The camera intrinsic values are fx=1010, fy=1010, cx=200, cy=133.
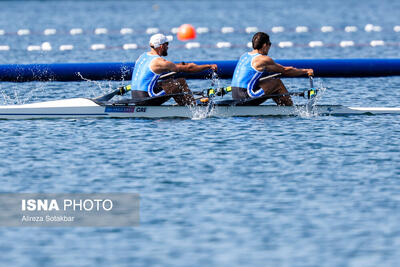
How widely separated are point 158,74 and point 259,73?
163cm

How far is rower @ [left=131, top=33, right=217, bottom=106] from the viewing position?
53.2 feet

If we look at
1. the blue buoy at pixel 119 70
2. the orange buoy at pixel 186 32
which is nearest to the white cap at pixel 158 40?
the blue buoy at pixel 119 70

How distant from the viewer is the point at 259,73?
16297 mm

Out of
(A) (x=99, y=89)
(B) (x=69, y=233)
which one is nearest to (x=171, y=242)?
(B) (x=69, y=233)

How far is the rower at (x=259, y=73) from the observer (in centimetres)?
1616

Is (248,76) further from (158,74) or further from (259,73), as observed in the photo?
(158,74)

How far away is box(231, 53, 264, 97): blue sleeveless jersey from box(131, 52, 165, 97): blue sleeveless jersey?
4.20ft

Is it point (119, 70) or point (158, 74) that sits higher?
point (158, 74)

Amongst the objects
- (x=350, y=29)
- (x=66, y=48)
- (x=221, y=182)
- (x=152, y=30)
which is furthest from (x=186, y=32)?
(x=221, y=182)

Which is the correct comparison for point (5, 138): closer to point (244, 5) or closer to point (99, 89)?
point (99, 89)

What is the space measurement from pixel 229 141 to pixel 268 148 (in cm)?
81

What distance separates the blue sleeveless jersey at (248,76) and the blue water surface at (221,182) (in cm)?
56

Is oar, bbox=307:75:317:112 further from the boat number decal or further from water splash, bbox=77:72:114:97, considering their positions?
water splash, bbox=77:72:114:97

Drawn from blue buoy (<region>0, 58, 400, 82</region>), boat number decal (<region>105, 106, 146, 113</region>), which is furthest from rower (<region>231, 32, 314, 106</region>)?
blue buoy (<region>0, 58, 400, 82</region>)
